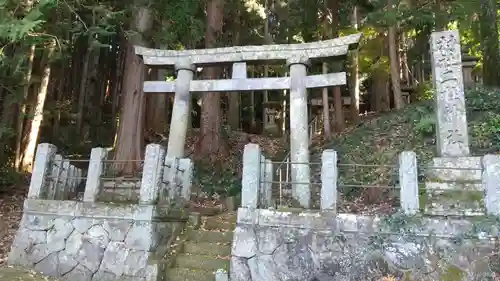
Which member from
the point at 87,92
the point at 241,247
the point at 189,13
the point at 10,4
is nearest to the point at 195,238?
the point at 241,247

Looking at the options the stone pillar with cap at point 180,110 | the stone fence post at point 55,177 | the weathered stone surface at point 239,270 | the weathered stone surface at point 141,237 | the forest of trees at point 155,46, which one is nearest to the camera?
the weathered stone surface at point 239,270

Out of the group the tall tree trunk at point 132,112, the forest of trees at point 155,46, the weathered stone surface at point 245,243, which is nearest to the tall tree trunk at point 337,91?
the forest of trees at point 155,46

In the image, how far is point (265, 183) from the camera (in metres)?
6.86

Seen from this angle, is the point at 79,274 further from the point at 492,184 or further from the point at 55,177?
the point at 492,184

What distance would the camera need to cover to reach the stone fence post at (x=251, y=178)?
6301mm

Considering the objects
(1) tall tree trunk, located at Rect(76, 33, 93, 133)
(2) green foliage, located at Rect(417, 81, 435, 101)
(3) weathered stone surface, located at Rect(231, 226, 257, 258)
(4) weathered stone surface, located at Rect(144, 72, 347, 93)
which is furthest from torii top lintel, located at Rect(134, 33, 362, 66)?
(2) green foliage, located at Rect(417, 81, 435, 101)

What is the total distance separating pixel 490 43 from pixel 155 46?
10.4 meters

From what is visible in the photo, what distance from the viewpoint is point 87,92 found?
19.6 meters

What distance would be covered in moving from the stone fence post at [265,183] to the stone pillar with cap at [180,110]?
2.01 m

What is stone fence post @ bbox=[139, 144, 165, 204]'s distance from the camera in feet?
22.1

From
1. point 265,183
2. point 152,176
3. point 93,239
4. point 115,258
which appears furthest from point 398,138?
Answer: point 93,239

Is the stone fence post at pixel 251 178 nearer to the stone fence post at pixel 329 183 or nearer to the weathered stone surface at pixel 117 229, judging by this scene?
the stone fence post at pixel 329 183

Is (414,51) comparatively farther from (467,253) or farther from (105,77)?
(105,77)

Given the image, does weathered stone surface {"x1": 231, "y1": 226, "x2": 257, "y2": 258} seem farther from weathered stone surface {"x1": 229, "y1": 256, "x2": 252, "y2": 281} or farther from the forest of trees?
the forest of trees
